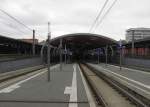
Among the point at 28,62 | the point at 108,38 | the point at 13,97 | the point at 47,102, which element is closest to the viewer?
the point at 47,102

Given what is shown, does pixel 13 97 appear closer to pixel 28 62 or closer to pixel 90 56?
pixel 28 62

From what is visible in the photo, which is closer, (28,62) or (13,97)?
(13,97)

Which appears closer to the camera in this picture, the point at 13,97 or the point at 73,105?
the point at 73,105

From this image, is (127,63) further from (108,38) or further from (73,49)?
(73,49)

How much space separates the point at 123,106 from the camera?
468 inches

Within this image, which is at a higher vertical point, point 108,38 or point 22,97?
point 108,38

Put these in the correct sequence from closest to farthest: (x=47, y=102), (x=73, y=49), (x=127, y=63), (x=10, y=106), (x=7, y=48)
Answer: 1. (x=10, y=106)
2. (x=47, y=102)
3. (x=7, y=48)
4. (x=127, y=63)
5. (x=73, y=49)

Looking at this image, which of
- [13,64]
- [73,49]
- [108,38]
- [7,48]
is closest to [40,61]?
[7,48]

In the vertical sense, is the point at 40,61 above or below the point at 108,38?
below

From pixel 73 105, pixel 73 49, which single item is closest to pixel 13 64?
pixel 73 105

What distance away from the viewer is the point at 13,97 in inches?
535

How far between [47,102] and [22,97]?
5.87ft

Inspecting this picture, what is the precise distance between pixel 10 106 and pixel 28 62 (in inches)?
1311

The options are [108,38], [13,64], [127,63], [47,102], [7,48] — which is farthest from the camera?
[108,38]
